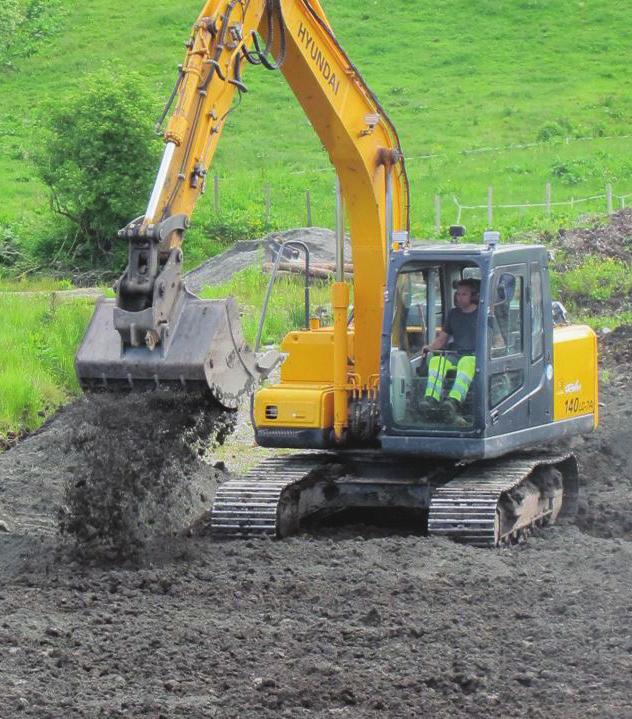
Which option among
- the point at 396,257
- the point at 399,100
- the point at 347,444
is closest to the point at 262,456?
the point at 347,444

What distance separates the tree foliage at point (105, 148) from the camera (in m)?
30.9

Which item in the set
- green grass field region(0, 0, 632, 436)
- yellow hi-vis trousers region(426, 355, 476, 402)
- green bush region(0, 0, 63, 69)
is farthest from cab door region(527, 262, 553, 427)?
green bush region(0, 0, 63, 69)

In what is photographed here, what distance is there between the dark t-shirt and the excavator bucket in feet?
5.78

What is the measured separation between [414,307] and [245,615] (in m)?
3.29

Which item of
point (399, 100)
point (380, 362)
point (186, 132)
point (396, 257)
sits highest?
point (186, 132)

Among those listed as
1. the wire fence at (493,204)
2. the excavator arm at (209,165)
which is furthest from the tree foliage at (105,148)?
the excavator arm at (209,165)

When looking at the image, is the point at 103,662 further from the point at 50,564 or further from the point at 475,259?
the point at 475,259

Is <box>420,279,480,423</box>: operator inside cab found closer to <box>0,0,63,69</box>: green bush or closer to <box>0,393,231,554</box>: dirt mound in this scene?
<box>0,393,231,554</box>: dirt mound

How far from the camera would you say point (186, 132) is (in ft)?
33.6

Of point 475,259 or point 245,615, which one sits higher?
point 475,259

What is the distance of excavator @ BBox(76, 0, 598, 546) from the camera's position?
33.9ft

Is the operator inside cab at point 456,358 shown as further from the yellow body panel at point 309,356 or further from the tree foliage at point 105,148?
the tree foliage at point 105,148

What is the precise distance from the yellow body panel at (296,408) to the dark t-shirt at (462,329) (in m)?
1.22

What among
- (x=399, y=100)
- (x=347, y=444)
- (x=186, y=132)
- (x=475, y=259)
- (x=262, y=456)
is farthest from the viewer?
(x=399, y=100)
